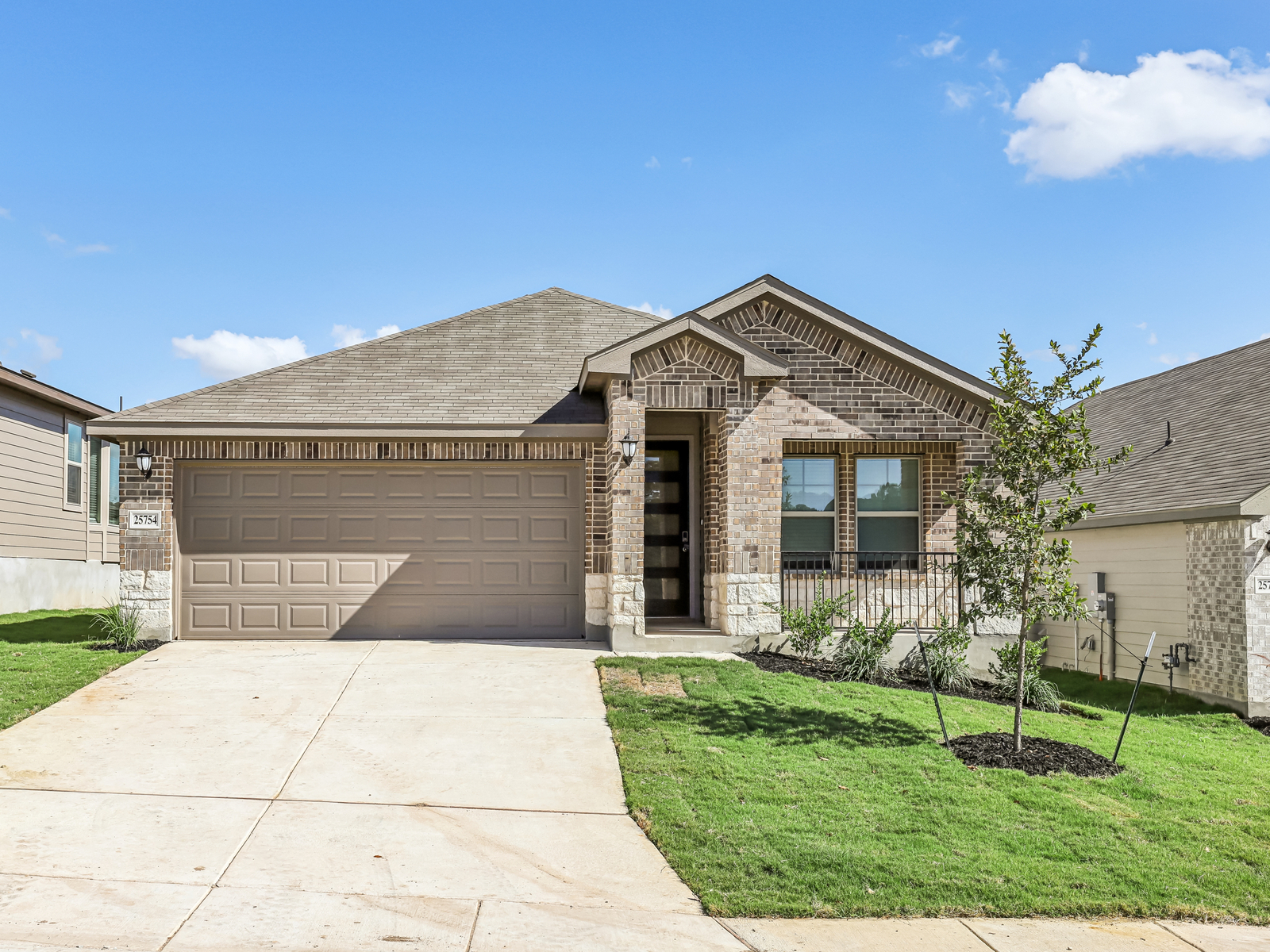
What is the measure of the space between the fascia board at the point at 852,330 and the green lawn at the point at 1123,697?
181 inches

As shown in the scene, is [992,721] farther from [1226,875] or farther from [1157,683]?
[1157,683]

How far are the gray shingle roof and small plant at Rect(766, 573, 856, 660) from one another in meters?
3.71

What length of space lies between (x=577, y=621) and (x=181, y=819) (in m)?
7.12

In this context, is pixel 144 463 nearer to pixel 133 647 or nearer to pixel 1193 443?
pixel 133 647

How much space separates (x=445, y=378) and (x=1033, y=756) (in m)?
9.34

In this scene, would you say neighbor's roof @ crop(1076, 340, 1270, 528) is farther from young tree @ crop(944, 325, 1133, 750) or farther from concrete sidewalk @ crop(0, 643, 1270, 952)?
concrete sidewalk @ crop(0, 643, 1270, 952)

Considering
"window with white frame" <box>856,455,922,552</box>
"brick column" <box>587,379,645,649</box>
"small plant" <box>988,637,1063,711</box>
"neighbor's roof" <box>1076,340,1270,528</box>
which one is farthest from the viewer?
"window with white frame" <box>856,455,922,552</box>

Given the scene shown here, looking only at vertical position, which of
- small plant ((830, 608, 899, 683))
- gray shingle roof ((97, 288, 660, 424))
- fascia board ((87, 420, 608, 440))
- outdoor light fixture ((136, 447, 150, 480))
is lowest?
small plant ((830, 608, 899, 683))

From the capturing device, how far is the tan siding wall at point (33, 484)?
17078mm

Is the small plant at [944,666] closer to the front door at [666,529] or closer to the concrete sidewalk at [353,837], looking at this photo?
the front door at [666,529]

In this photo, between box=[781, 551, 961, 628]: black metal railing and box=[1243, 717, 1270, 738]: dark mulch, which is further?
box=[781, 551, 961, 628]: black metal railing

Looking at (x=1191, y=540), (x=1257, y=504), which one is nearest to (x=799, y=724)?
(x=1257, y=504)

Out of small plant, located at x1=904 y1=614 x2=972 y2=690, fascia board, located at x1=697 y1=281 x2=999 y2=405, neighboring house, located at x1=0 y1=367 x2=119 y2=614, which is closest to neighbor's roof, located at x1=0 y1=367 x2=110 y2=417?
neighboring house, located at x1=0 y1=367 x2=119 y2=614

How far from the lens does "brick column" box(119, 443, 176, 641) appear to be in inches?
495
